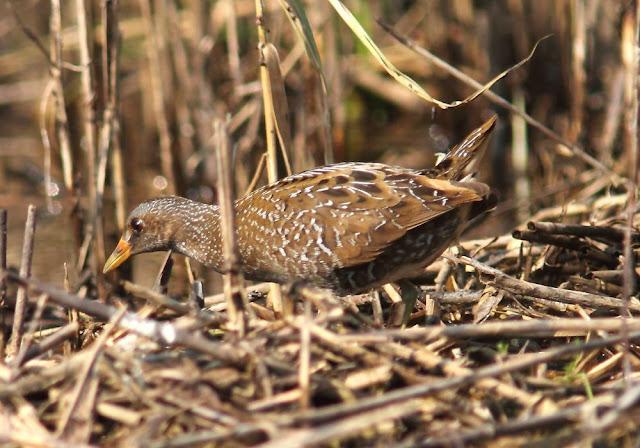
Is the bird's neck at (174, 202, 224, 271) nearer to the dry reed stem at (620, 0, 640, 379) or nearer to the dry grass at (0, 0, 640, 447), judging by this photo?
the dry grass at (0, 0, 640, 447)

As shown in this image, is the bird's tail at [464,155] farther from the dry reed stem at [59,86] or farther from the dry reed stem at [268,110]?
the dry reed stem at [59,86]

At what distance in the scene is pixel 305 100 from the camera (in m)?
6.99

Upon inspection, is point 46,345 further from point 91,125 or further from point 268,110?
point 91,125

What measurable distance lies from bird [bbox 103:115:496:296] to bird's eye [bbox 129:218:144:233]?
2.07 ft

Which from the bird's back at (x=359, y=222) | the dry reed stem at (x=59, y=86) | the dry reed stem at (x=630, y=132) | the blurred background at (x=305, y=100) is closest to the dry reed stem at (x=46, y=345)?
the bird's back at (x=359, y=222)

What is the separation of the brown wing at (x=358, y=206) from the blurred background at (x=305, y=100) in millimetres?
1833

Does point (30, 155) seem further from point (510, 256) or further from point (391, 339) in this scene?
point (391, 339)

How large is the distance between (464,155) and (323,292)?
877mm

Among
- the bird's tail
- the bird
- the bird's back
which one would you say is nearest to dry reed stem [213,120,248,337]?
the bird

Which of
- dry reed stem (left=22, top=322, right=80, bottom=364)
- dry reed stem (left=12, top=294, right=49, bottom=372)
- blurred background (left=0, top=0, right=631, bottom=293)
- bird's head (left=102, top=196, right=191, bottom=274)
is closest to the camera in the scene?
dry reed stem (left=12, top=294, right=49, bottom=372)

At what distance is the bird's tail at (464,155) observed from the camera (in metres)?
4.59

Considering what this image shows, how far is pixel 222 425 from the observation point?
11.1ft

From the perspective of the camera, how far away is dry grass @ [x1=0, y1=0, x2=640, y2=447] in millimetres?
3477

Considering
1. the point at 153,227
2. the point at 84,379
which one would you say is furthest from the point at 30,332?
the point at 153,227
